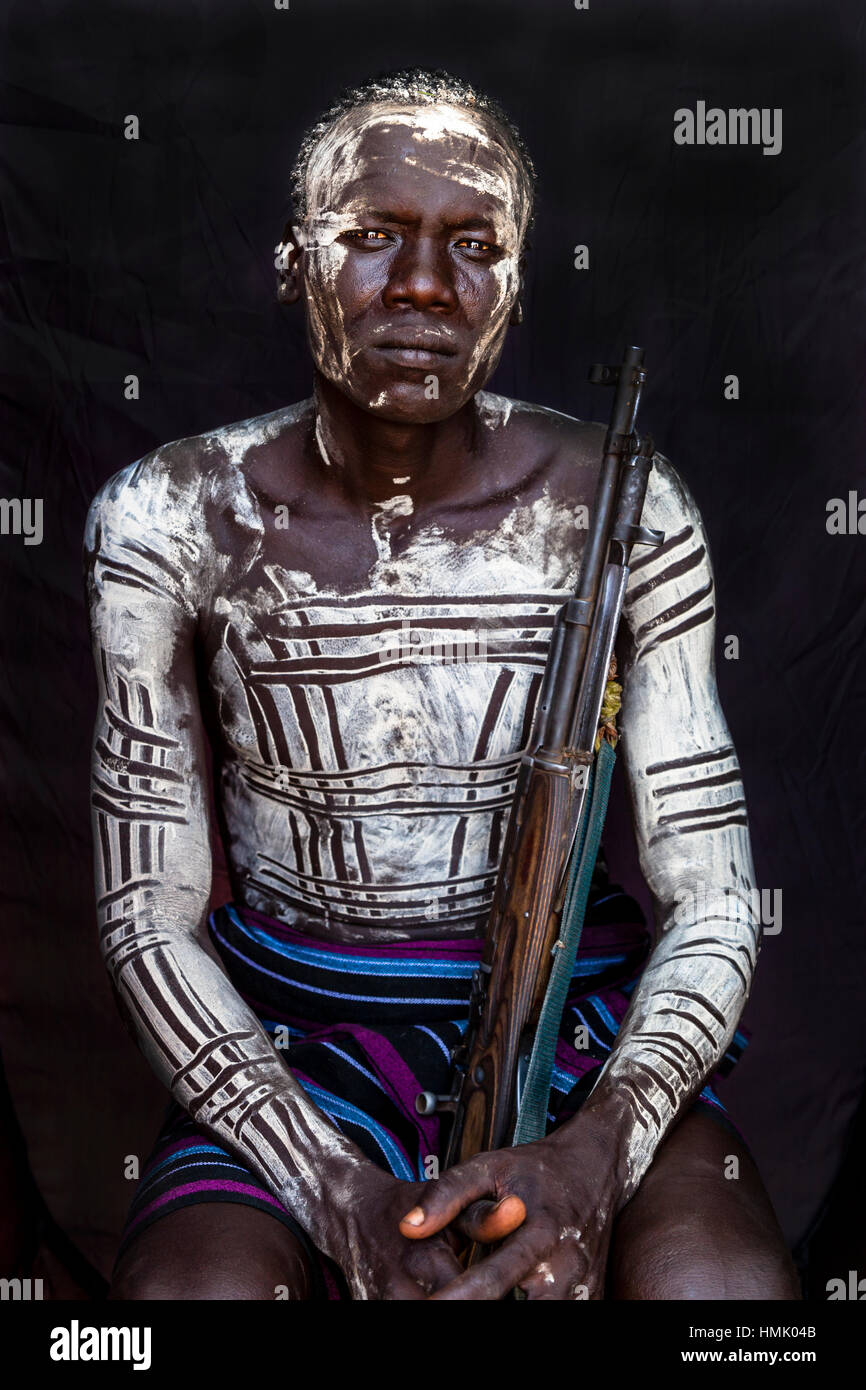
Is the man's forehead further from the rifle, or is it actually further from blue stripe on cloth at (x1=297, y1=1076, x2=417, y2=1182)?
blue stripe on cloth at (x1=297, y1=1076, x2=417, y2=1182)

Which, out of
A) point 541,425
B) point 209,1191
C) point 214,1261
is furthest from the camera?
point 541,425

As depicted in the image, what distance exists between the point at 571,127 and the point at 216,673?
1.31 meters

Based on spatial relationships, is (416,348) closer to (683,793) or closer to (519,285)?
(519,285)

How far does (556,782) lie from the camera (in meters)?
2.20

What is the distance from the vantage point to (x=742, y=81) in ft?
10.1

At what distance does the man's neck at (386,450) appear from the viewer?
2408 mm

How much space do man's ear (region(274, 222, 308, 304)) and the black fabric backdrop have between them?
2.74ft

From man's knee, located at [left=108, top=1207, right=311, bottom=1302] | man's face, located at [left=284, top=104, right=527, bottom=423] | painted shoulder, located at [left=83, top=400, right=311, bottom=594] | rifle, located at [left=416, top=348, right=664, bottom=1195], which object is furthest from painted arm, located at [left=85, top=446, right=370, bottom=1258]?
man's face, located at [left=284, top=104, right=527, bottom=423]

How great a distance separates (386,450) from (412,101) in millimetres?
446

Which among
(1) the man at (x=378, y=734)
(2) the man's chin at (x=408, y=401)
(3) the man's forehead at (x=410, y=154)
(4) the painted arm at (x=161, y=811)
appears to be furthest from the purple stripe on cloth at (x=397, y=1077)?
(3) the man's forehead at (x=410, y=154)

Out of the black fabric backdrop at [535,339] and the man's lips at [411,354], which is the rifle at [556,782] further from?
the black fabric backdrop at [535,339]

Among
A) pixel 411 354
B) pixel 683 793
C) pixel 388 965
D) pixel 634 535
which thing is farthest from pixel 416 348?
pixel 388 965

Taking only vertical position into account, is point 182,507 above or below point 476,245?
below
